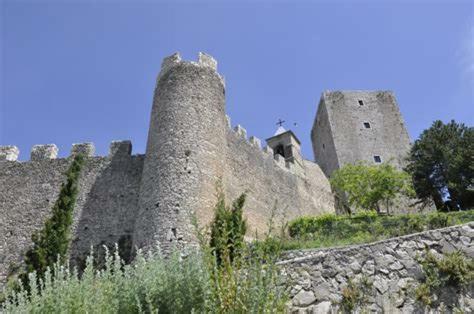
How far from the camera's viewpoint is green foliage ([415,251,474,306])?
6.55 meters

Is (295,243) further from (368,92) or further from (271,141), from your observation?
(368,92)

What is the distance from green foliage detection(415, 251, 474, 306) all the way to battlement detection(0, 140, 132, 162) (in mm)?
12240

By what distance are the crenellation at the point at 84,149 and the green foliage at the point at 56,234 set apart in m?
0.64

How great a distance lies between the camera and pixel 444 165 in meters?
26.0

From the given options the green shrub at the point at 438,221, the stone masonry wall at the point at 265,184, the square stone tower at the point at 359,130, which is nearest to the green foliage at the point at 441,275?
the green shrub at the point at 438,221

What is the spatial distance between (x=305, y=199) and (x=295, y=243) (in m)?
9.45

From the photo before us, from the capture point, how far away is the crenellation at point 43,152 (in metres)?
16.8

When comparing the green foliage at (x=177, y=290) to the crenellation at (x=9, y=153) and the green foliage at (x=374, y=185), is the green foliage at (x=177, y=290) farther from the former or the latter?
the green foliage at (x=374, y=185)

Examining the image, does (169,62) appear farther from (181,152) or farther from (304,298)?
(304,298)

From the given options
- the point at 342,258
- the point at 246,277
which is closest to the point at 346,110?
the point at 342,258

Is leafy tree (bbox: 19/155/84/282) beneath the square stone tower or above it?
beneath

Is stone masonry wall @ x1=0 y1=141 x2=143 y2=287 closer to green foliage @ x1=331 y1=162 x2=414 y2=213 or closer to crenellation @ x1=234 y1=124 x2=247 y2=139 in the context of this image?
crenellation @ x1=234 y1=124 x2=247 y2=139

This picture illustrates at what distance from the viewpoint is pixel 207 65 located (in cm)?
1636

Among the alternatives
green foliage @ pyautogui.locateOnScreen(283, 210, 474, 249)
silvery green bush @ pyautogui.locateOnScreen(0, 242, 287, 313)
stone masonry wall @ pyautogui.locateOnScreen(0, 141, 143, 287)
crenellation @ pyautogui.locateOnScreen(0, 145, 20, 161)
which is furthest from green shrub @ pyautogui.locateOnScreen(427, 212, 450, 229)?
crenellation @ pyautogui.locateOnScreen(0, 145, 20, 161)
